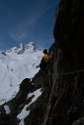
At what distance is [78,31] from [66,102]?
649 centimetres

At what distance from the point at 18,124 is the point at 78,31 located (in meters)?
43.7

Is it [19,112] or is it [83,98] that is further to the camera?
[19,112]

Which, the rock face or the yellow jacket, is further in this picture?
the yellow jacket

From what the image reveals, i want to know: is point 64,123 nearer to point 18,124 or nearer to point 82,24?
point 82,24

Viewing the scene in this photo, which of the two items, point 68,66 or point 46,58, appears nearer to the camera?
point 46,58

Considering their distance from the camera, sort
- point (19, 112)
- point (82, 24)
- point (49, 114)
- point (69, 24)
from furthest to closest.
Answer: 1. point (19, 112)
2. point (49, 114)
3. point (69, 24)
4. point (82, 24)

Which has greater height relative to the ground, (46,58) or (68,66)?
(46,58)

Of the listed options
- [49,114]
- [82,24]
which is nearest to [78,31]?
[82,24]

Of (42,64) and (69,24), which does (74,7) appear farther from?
(42,64)

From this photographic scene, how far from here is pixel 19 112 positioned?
225ft

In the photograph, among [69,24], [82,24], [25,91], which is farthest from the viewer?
[25,91]

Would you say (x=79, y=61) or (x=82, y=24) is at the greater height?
(x=82, y=24)

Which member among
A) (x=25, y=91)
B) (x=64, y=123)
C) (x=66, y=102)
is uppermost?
(x=25, y=91)

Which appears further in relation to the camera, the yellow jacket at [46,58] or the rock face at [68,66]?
the yellow jacket at [46,58]
